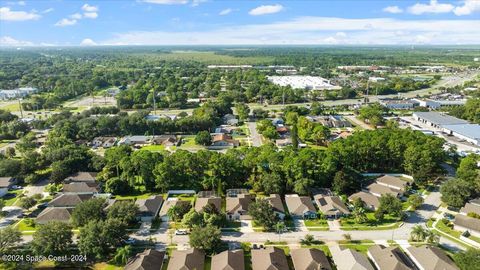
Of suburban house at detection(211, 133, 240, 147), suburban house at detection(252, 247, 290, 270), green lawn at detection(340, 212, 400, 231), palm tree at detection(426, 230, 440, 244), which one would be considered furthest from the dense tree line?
suburban house at detection(211, 133, 240, 147)

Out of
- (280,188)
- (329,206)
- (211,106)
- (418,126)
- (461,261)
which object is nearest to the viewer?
(461,261)

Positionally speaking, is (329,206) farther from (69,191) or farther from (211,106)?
(211,106)

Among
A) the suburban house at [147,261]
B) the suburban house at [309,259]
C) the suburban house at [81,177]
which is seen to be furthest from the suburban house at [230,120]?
the suburban house at [147,261]

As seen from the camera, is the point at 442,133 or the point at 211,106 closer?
the point at 442,133

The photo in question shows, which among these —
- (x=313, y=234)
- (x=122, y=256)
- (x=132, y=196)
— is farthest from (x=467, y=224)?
(x=132, y=196)

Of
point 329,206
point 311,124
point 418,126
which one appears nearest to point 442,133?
point 418,126

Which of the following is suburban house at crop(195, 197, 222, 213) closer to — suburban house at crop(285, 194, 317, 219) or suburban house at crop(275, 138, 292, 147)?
suburban house at crop(285, 194, 317, 219)
